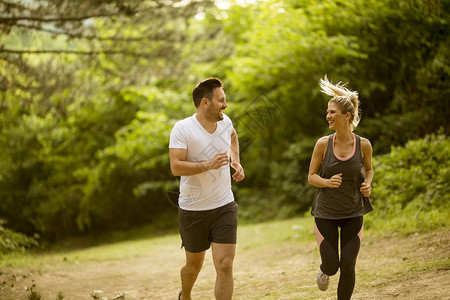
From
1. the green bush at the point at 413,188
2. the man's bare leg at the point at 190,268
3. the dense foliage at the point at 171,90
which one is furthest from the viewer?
the dense foliage at the point at 171,90

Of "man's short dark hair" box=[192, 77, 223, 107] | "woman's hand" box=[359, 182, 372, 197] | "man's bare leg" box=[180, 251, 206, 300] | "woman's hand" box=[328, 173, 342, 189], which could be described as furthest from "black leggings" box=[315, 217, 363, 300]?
"man's short dark hair" box=[192, 77, 223, 107]

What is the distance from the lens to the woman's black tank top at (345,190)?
4211mm

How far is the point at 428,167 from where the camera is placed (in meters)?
8.33

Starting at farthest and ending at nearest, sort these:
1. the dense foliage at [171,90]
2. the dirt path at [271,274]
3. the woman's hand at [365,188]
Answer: the dense foliage at [171,90] → the dirt path at [271,274] → the woman's hand at [365,188]

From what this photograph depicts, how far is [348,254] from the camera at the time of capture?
4074mm

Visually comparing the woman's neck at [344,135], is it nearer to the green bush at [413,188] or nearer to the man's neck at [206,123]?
the man's neck at [206,123]

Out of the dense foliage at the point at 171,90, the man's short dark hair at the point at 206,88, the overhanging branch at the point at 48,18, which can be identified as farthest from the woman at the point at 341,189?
the overhanging branch at the point at 48,18

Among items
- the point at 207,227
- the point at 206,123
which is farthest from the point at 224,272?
the point at 206,123

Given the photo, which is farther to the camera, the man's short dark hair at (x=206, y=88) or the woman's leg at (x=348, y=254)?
the man's short dark hair at (x=206, y=88)

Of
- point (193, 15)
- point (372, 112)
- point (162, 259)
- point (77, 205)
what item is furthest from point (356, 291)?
point (77, 205)

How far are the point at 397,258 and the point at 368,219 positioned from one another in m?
2.04

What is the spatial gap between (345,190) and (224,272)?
133 centimetres

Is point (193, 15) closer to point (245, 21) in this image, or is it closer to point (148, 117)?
point (148, 117)

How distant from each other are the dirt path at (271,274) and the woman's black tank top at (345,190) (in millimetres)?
1045
